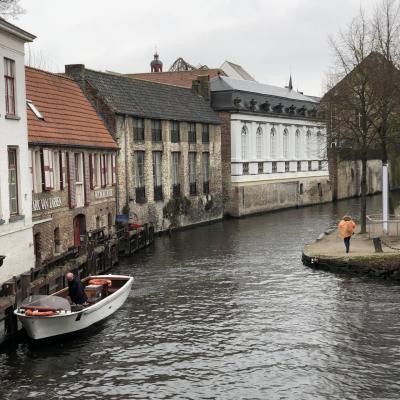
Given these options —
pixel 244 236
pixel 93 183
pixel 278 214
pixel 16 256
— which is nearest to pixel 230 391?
pixel 16 256

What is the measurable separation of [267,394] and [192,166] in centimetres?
3143

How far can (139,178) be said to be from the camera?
3616 centimetres

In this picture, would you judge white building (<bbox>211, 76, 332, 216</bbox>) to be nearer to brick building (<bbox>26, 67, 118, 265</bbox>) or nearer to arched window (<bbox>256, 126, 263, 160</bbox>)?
arched window (<bbox>256, 126, 263, 160</bbox>)

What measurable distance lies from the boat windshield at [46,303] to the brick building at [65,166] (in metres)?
5.78

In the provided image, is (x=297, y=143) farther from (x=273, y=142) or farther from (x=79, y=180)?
(x=79, y=180)

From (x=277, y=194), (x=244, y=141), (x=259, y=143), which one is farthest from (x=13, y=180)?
(x=277, y=194)

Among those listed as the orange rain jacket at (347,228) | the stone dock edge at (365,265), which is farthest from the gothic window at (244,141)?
the stone dock edge at (365,265)

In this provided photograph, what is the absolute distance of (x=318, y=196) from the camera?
199 ft

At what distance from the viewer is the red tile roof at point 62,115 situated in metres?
25.6

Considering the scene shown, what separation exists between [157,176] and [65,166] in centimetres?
1254

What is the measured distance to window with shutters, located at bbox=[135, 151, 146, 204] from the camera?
3566cm

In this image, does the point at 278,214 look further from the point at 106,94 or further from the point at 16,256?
the point at 16,256

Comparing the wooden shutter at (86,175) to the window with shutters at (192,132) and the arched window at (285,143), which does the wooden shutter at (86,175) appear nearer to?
the window with shutters at (192,132)

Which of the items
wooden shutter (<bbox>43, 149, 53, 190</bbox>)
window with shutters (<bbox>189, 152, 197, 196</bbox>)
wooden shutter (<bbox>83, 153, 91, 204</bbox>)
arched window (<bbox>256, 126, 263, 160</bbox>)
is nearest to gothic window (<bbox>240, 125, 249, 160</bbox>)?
arched window (<bbox>256, 126, 263, 160</bbox>)
